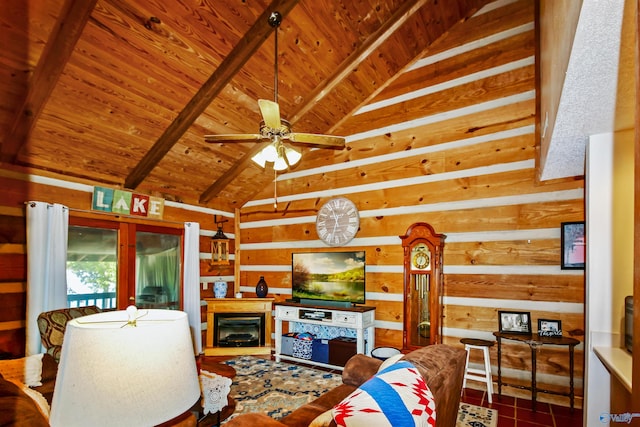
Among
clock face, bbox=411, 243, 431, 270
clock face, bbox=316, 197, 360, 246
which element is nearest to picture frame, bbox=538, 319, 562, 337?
clock face, bbox=411, 243, 431, 270

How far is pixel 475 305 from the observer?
4059mm

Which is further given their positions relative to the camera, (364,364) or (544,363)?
(544,363)

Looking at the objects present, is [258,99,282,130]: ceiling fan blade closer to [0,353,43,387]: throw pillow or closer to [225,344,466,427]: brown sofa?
[225,344,466,427]: brown sofa

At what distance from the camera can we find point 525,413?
3.34 metres

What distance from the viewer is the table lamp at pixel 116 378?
855mm

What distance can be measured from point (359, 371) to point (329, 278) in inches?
101

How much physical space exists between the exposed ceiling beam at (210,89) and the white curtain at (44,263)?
3.44 ft

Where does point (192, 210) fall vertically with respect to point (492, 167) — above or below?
below

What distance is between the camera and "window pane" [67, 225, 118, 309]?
4180 millimetres

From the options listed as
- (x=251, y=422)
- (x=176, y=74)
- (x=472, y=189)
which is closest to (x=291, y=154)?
(x=176, y=74)

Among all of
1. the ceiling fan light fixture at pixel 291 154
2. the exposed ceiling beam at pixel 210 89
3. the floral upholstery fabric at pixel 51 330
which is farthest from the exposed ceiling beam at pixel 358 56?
the floral upholstery fabric at pixel 51 330

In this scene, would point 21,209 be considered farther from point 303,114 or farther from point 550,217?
point 550,217

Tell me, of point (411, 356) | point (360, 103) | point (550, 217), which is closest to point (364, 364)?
point (411, 356)

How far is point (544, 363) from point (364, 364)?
2.37 metres
